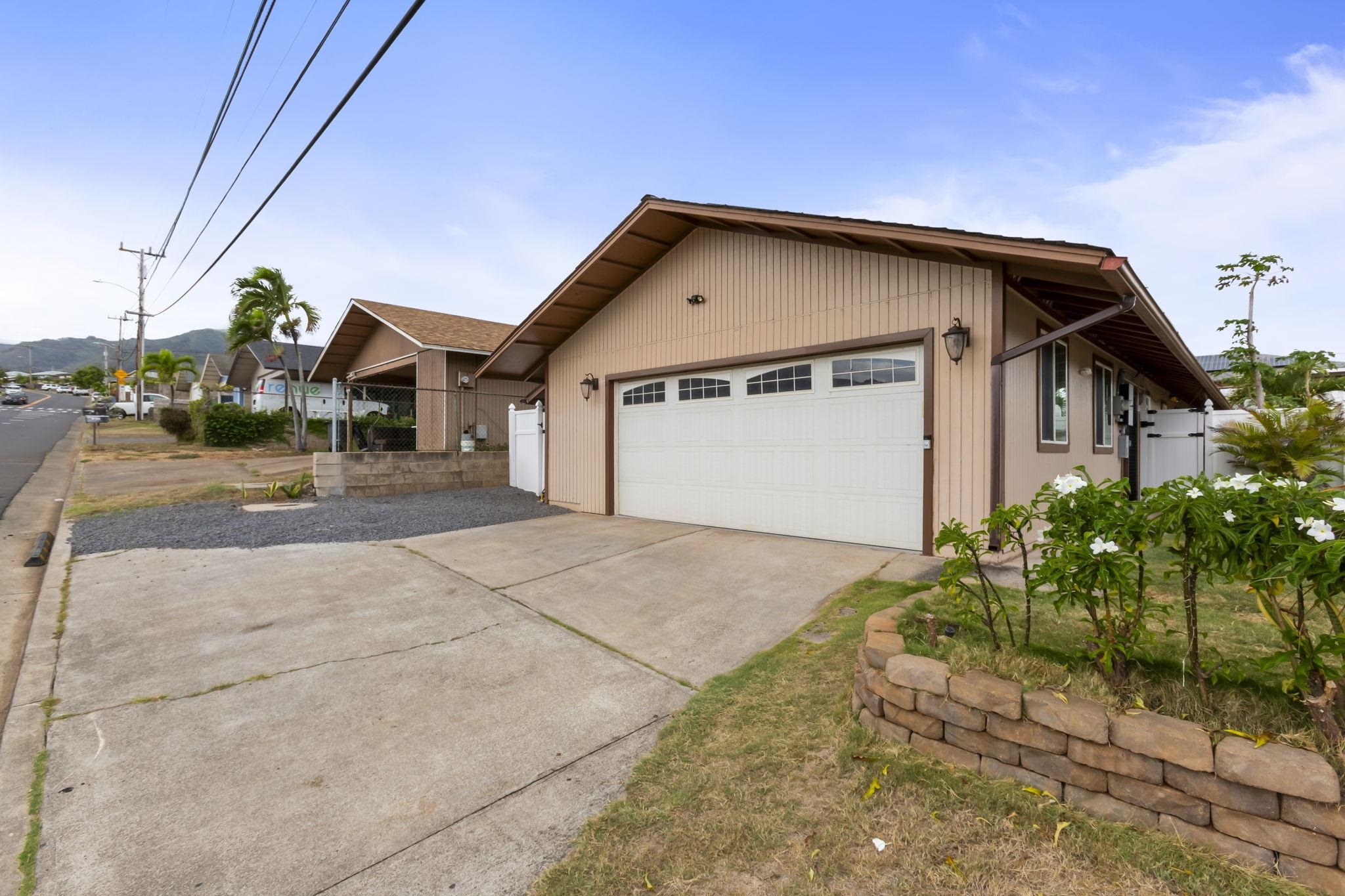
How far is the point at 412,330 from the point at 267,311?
632 cm

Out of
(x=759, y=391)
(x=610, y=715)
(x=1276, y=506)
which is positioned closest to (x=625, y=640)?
(x=610, y=715)

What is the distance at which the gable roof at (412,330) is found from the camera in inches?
542

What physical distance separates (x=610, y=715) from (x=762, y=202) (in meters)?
6.16

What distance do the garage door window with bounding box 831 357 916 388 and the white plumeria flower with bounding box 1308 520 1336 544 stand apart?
4426 mm

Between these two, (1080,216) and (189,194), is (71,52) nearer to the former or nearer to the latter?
(189,194)

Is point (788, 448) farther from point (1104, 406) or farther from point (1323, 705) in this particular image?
point (1104, 406)

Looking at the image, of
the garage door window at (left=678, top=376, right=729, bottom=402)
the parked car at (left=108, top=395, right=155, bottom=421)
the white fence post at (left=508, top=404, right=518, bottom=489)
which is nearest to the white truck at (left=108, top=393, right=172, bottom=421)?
the parked car at (left=108, top=395, right=155, bottom=421)

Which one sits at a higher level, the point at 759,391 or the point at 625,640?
the point at 759,391

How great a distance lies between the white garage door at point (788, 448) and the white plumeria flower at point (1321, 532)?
4.21 meters

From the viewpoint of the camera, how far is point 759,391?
741 centimetres

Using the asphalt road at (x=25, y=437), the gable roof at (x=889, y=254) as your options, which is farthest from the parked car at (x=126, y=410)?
the gable roof at (x=889, y=254)

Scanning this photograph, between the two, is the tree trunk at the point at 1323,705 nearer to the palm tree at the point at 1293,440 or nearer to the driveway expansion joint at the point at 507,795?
the driveway expansion joint at the point at 507,795

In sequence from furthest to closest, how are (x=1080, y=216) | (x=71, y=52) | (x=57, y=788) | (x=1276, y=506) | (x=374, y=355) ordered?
(x=374, y=355), (x=1080, y=216), (x=71, y=52), (x=57, y=788), (x=1276, y=506)

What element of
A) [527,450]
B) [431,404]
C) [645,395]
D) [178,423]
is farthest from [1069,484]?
[178,423]
